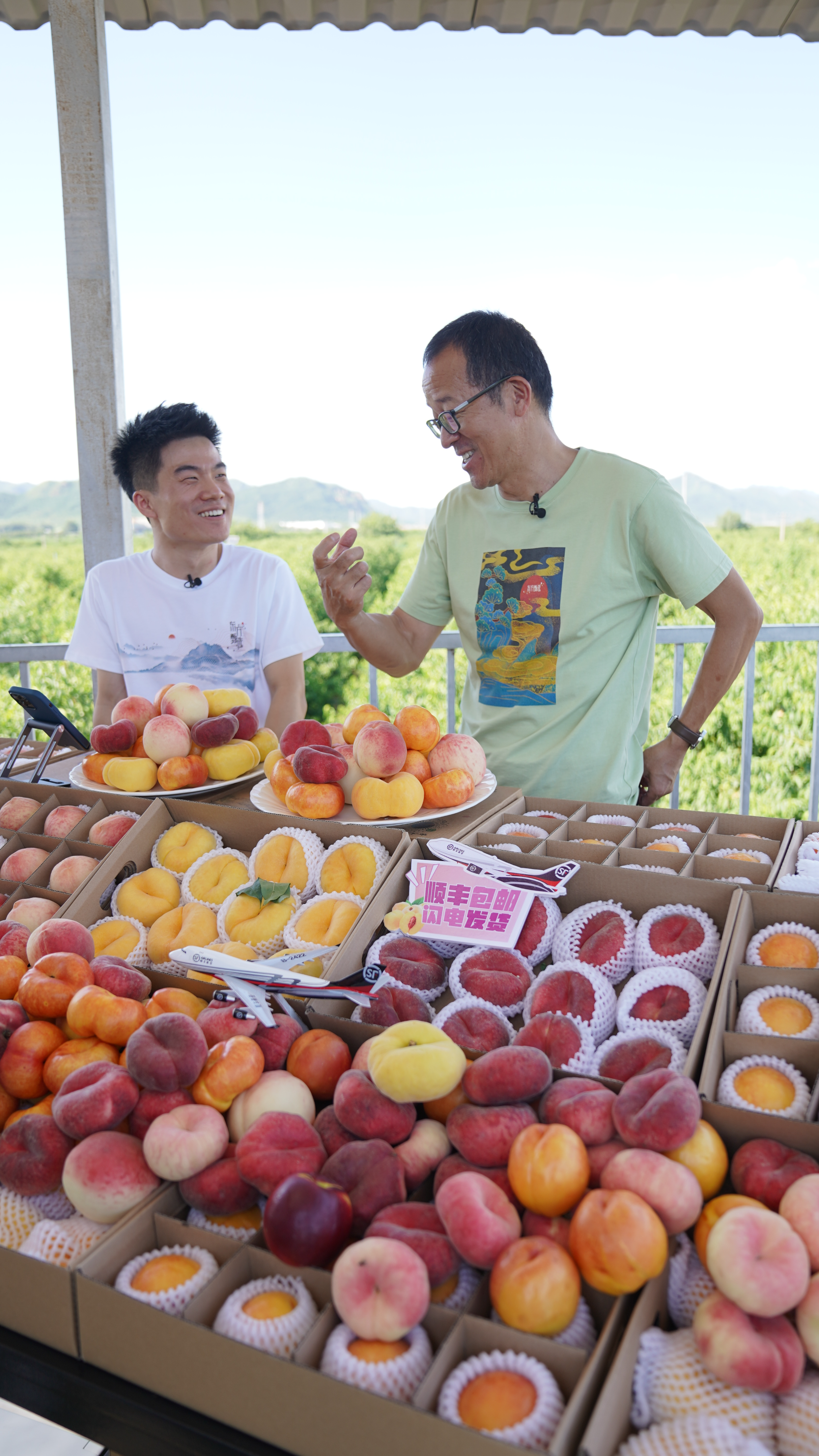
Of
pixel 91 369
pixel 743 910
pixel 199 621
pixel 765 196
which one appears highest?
pixel 765 196

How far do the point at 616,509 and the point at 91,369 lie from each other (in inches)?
97.3

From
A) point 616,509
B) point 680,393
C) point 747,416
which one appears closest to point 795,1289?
point 616,509

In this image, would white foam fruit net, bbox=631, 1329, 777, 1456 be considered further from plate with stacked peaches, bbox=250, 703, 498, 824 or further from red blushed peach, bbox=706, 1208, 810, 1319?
plate with stacked peaches, bbox=250, 703, 498, 824

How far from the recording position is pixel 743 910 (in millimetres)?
1066

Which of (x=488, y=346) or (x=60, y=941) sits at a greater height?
(x=488, y=346)

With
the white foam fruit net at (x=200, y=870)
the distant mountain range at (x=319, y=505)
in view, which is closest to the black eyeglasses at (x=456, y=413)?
the white foam fruit net at (x=200, y=870)

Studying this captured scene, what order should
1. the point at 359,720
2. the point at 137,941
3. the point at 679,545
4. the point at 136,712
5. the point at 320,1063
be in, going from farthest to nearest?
the point at 679,545
the point at 136,712
the point at 359,720
the point at 137,941
the point at 320,1063

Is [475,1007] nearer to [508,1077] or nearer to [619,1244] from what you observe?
[508,1077]

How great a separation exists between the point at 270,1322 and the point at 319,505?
36.7 meters

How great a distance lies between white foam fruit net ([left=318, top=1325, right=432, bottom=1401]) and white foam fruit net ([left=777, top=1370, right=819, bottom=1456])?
0.80 feet

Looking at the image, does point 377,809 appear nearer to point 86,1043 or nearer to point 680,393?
point 86,1043

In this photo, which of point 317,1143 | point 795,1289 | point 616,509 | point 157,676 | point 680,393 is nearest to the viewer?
point 795,1289

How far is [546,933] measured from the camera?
115 cm

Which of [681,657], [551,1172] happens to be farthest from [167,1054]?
[681,657]
